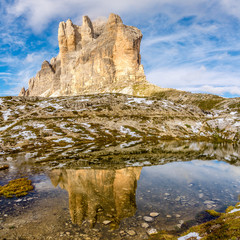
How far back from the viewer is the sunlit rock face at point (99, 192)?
16.2 m

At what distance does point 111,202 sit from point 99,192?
9.63 feet

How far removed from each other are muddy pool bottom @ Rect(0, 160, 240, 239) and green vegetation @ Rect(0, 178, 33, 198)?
835mm

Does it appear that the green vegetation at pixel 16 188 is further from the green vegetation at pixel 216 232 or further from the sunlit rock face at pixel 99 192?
the green vegetation at pixel 216 232

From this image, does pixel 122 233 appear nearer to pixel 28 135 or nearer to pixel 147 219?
pixel 147 219

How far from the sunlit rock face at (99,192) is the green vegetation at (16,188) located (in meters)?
3.25

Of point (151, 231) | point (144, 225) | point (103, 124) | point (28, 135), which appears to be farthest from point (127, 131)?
point (151, 231)

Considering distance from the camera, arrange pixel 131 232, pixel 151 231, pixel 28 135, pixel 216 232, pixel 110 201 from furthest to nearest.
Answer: pixel 28 135, pixel 110 201, pixel 151 231, pixel 131 232, pixel 216 232

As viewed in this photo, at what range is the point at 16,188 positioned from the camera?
22156mm

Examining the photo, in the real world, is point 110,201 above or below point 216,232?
below

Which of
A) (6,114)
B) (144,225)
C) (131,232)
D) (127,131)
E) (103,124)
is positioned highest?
(6,114)

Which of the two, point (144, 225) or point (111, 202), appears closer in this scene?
point (144, 225)

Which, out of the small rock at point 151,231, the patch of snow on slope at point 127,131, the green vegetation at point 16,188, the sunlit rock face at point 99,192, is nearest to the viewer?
the small rock at point 151,231

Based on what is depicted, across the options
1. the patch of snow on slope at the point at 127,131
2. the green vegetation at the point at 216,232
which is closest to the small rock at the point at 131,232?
the green vegetation at the point at 216,232

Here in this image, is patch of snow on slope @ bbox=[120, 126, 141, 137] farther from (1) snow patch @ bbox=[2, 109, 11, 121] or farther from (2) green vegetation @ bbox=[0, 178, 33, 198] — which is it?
(2) green vegetation @ bbox=[0, 178, 33, 198]
